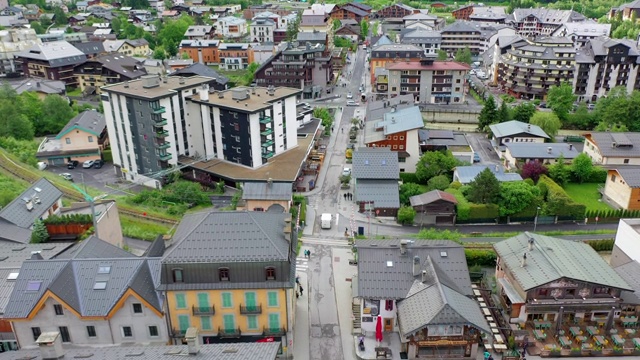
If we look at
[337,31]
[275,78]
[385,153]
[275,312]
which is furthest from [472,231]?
[337,31]

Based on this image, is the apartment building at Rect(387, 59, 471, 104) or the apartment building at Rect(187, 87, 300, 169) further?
the apartment building at Rect(387, 59, 471, 104)

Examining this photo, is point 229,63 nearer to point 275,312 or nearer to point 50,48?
point 50,48

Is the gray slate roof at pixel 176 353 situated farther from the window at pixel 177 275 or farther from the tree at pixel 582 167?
the tree at pixel 582 167

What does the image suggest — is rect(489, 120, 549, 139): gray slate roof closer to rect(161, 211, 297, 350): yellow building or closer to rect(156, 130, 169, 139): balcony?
rect(156, 130, 169, 139): balcony

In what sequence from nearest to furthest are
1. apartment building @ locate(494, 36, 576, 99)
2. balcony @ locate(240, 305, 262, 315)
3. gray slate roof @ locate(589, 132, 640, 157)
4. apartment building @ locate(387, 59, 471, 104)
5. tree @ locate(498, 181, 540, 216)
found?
balcony @ locate(240, 305, 262, 315), tree @ locate(498, 181, 540, 216), gray slate roof @ locate(589, 132, 640, 157), apartment building @ locate(387, 59, 471, 104), apartment building @ locate(494, 36, 576, 99)

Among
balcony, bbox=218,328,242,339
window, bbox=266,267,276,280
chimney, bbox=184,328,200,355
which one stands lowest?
balcony, bbox=218,328,242,339

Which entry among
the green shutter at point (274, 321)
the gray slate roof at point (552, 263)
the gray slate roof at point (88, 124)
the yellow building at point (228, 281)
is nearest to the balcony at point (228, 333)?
the yellow building at point (228, 281)

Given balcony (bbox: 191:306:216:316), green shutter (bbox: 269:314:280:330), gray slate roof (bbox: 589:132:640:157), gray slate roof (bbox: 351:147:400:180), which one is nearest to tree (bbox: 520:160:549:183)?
gray slate roof (bbox: 589:132:640:157)
